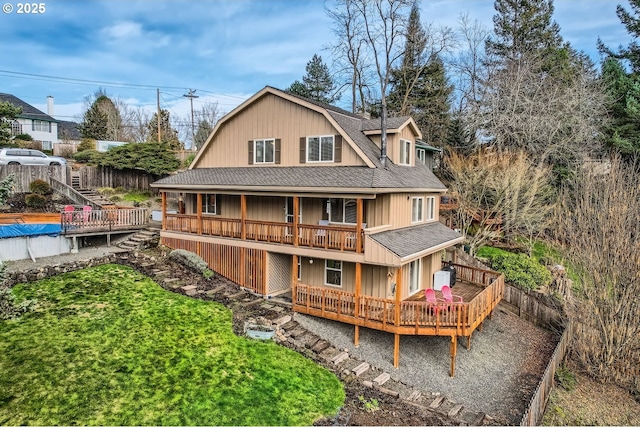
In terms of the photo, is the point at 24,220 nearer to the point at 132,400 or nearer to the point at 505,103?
the point at 132,400

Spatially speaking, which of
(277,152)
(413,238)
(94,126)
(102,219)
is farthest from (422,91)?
(94,126)

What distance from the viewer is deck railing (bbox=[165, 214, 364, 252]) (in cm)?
1408

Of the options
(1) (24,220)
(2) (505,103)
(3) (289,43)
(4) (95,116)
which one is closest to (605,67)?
(2) (505,103)

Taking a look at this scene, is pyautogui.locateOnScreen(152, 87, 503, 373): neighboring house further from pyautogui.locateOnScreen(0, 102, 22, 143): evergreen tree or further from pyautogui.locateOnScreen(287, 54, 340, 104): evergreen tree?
pyautogui.locateOnScreen(287, 54, 340, 104): evergreen tree

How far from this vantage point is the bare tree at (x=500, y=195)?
23.3 m

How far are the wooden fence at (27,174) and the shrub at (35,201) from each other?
60.8 inches

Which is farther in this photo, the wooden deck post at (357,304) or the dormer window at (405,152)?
the dormer window at (405,152)

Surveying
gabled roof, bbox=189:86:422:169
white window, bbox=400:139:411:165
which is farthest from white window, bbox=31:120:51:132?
white window, bbox=400:139:411:165

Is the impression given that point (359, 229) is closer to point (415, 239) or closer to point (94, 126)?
point (415, 239)

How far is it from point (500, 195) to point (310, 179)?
14.5 m

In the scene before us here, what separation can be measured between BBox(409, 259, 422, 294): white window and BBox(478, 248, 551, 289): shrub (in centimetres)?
715

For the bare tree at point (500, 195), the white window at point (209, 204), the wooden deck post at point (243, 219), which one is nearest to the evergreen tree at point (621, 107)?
the bare tree at point (500, 195)

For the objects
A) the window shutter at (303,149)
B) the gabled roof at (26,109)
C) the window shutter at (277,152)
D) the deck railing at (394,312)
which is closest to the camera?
Answer: the deck railing at (394,312)

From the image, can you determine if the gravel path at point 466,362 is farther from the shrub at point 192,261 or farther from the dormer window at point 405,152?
the dormer window at point 405,152
